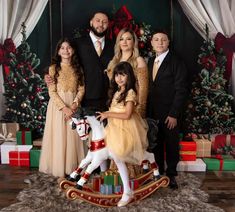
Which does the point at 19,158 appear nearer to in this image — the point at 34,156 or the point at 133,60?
the point at 34,156

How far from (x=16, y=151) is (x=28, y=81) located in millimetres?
797

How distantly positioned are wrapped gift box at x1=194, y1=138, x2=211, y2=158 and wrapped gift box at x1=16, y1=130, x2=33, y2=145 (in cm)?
190

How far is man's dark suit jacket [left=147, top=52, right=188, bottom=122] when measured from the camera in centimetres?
310

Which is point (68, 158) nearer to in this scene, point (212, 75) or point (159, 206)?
point (159, 206)

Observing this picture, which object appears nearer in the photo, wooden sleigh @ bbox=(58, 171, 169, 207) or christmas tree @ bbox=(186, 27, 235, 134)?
wooden sleigh @ bbox=(58, 171, 169, 207)

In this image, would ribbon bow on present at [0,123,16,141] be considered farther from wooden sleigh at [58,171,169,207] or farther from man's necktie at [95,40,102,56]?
man's necktie at [95,40,102,56]

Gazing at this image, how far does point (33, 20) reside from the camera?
13.2 ft

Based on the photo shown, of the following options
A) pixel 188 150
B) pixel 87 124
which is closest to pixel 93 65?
pixel 87 124

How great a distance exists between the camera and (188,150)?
12.5 ft

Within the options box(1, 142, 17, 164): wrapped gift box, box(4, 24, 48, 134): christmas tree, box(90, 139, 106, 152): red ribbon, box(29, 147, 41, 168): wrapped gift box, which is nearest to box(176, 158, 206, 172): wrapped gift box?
box(90, 139, 106, 152): red ribbon

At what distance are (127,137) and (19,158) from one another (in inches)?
66.3

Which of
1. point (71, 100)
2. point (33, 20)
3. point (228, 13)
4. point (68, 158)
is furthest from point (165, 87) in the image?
point (33, 20)

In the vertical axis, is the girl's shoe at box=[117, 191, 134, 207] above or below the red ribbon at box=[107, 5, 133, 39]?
below

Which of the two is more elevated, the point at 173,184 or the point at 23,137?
the point at 23,137
